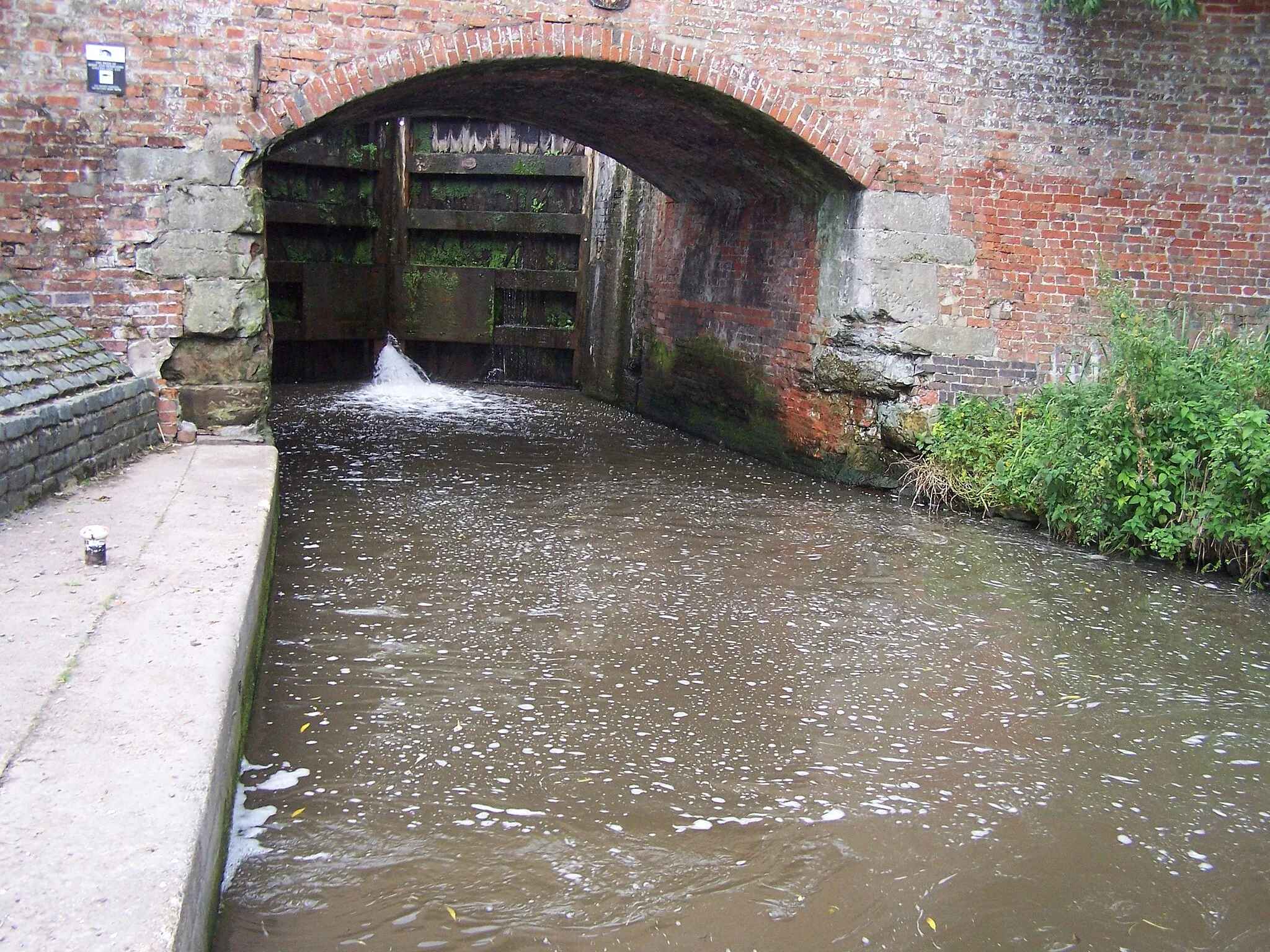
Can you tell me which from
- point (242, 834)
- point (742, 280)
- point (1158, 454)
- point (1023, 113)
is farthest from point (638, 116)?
point (242, 834)

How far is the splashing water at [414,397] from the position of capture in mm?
11883

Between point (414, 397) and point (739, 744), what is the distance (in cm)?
991

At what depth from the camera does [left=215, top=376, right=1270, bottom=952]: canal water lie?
2846 mm

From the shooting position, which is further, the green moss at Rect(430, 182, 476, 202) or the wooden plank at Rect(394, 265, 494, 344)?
the wooden plank at Rect(394, 265, 494, 344)

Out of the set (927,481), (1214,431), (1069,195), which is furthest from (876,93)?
(1214,431)

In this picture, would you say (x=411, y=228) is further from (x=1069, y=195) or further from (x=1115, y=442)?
(x=1115, y=442)

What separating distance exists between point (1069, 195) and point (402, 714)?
660 cm

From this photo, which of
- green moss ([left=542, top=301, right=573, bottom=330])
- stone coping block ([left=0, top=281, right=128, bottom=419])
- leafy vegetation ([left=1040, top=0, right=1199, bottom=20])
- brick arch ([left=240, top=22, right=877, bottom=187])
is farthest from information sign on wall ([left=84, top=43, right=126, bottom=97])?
green moss ([left=542, top=301, right=573, bottom=330])

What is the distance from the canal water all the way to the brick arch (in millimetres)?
2519

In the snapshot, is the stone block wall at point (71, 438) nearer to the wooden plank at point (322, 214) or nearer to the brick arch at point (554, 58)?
the brick arch at point (554, 58)

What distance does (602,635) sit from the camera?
4848mm

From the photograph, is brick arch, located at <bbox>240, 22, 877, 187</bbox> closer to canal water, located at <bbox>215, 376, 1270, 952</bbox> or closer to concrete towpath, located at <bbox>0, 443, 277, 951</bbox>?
canal water, located at <bbox>215, 376, 1270, 952</bbox>

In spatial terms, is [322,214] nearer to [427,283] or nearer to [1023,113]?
[427,283]

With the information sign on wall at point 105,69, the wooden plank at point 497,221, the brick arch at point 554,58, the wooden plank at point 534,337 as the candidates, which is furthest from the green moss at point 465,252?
the information sign on wall at point 105,69
